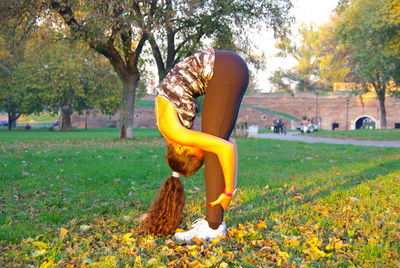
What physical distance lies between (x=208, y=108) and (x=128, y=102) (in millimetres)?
17594

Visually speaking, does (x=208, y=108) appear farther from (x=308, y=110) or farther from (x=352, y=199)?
(x=308, y=110)

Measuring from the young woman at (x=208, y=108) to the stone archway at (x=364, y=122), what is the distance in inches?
2177

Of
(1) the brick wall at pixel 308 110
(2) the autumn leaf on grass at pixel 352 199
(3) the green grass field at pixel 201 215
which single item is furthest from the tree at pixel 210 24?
(1) the brick wall at pixel 308 110

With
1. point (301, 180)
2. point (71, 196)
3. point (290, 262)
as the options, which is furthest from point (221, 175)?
point (301, 180)

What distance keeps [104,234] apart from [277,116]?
177 feet

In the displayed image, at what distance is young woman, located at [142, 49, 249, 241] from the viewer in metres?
3.09

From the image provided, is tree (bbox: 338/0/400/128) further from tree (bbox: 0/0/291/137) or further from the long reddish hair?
the long reddish hair

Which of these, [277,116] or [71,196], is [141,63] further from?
[277,116]

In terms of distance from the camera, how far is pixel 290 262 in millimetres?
2736

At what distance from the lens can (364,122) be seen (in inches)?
2376

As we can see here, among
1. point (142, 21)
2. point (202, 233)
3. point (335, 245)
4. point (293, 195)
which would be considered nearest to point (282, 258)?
point (335, 245)

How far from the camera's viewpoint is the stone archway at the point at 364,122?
54.2 meters

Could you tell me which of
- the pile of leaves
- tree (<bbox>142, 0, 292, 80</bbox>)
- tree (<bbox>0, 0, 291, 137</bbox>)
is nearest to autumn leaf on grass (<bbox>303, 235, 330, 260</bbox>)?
the pile of leaves

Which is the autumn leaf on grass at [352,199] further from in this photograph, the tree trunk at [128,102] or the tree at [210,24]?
the tree trunk at [128,102]
